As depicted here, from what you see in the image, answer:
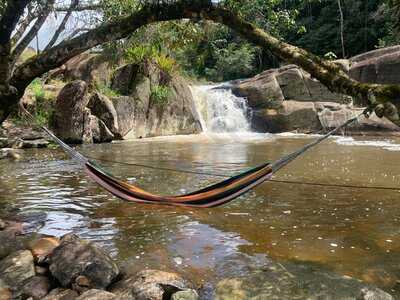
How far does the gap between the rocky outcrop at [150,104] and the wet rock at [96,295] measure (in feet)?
32.6

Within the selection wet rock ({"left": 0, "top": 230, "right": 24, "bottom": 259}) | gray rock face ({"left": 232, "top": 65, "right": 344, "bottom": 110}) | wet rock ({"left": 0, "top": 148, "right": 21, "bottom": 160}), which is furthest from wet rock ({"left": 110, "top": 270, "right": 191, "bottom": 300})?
gray rock face ({"left": 232, "top": 65, "right": 344, "bottom": 110})

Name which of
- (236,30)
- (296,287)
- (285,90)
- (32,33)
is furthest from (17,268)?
(285,90)

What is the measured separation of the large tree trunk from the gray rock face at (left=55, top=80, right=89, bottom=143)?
684cm

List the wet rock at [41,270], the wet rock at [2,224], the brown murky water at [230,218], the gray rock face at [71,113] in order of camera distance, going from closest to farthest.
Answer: the wet rock at [41,270] → the brown murky water at [230,218] → the wet rock at [2,224] → the gray rock face at [71,113]

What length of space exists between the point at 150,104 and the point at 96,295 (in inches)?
443

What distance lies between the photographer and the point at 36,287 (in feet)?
9.88

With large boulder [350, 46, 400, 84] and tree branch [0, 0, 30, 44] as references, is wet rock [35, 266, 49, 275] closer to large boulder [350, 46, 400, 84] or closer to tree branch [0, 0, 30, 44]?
tree branch [0, 0, 30, 44]

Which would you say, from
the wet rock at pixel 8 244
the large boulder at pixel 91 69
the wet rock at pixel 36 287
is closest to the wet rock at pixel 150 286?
the wet rock at pixel 36 287

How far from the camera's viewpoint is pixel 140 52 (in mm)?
13906

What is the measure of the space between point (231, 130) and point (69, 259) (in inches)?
498

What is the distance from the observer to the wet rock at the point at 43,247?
11.1 feet

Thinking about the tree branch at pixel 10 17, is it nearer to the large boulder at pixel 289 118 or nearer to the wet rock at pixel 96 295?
the wet rock at pixel 96 295

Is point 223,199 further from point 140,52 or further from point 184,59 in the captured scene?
point 184,59

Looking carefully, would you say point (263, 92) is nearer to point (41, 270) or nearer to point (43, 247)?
point (43, 247)
